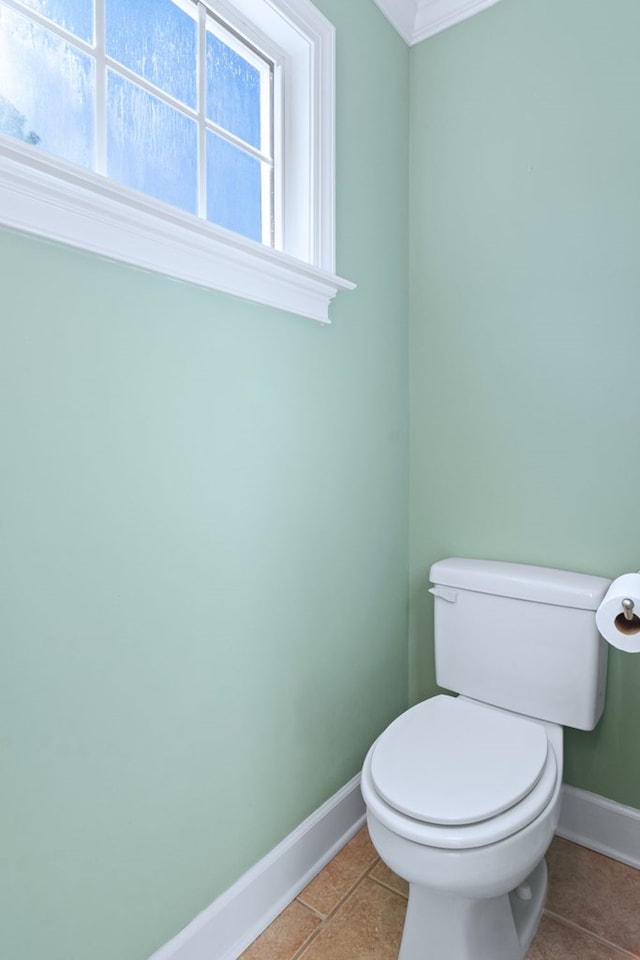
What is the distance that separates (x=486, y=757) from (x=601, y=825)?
2.19 feet

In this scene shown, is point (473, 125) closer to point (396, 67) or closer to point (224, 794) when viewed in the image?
point (396, 67)

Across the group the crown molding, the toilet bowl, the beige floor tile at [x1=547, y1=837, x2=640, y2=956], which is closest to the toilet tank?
the toilet bowl

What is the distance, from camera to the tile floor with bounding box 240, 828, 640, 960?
1.21 m

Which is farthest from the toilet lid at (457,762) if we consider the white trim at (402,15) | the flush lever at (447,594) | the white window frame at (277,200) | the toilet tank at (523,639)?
the white trim at (402,15)

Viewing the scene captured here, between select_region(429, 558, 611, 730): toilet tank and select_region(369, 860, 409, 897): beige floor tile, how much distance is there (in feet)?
1.64

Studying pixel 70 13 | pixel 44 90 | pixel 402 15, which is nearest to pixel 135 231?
pixel 44 90

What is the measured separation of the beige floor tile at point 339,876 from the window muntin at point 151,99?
1677 millimetres

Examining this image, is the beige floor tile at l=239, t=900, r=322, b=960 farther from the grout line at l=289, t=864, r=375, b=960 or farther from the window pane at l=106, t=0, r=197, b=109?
the window pane at l=106, t=0, r=197, b=109

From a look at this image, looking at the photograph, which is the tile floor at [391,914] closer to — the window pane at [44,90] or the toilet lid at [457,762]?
the toilet lid at [457,762]

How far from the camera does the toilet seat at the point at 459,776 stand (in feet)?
3.25

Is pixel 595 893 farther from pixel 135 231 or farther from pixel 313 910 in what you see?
pixel 135 231

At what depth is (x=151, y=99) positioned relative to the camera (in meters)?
1.12

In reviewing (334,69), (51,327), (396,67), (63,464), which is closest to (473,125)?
(396,67)

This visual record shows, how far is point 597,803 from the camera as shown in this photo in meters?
1.51
